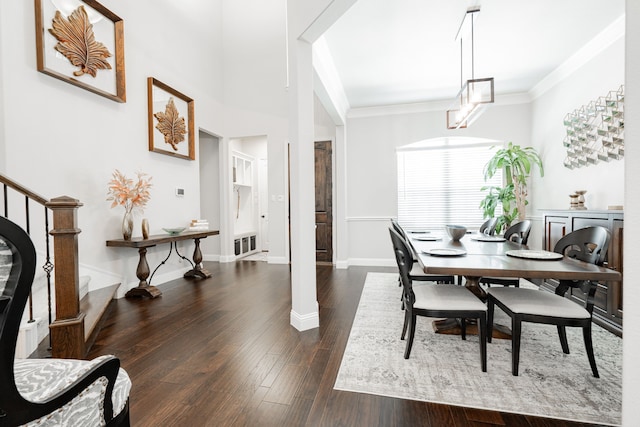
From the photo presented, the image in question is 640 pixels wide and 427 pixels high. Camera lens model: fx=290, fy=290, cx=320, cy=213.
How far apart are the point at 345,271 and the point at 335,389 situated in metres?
3.34

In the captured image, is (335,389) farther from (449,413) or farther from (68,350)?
(68,350)

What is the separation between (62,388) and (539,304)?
236cm

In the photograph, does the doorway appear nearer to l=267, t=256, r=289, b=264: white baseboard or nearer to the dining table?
l=267, t=256, r=289, b=264: white baseboard

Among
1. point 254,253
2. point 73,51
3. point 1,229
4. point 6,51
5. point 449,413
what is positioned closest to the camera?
point 1,229

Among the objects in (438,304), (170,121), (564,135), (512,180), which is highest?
(170,121)

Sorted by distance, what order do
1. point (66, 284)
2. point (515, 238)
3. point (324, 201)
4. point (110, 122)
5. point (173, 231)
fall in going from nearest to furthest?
1. point (66, 284)
2. point (515, 238)
3. point (110, 122)
4. point (173, 231)
5. point (324, 201)

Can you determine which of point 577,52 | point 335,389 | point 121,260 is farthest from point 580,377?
point 121,260

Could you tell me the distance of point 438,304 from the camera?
1964mm

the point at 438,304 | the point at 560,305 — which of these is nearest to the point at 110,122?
the point at 438,304

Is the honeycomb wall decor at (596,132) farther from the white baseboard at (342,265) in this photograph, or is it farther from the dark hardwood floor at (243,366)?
the white baseboard at (342,265)

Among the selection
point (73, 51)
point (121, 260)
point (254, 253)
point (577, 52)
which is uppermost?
point (577, 52)

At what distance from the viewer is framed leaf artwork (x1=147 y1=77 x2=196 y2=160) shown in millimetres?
4043

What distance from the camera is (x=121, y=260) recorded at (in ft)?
12.0

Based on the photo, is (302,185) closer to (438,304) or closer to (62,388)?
(438,304)
